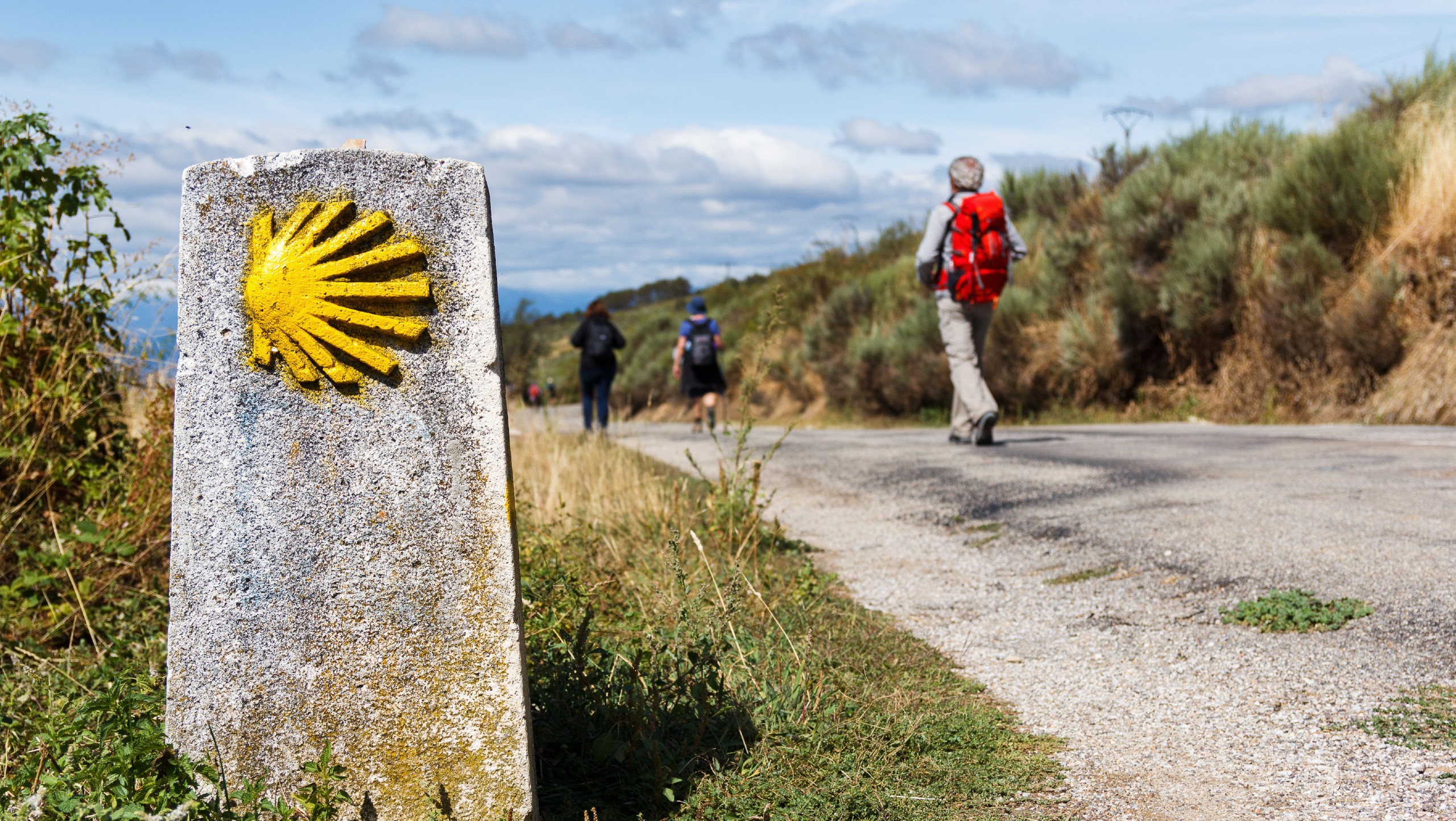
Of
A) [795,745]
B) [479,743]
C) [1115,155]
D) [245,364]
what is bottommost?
[795,745]

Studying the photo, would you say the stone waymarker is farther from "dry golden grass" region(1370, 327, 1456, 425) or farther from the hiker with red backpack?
"dry golden grass" region(1370, 327, 1456, 425)

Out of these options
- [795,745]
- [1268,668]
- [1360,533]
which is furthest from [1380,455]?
[795,745]

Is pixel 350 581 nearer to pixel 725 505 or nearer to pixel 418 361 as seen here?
pixel 418 361

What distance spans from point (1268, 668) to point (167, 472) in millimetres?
4530

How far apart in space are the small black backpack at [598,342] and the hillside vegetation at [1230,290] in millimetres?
1431

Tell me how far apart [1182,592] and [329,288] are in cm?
357

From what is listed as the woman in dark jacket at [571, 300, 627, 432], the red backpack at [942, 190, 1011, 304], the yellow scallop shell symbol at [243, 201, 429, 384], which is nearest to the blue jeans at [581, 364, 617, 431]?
the woman in dark jacket at [571, 300, 627, 432]

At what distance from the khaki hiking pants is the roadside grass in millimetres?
4415

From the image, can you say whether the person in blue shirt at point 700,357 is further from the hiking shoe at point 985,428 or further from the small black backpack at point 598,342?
the hiking shoe at point 985,428

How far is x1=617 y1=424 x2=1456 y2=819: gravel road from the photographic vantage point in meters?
2.82

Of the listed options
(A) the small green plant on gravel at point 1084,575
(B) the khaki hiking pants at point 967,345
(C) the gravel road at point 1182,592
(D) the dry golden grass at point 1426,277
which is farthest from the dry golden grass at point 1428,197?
(A) the small green plant on gravel at point 1084,575

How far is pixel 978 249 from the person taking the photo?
8398 mm

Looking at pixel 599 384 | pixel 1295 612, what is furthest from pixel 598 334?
pixel 1295 612

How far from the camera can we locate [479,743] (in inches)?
92.2
